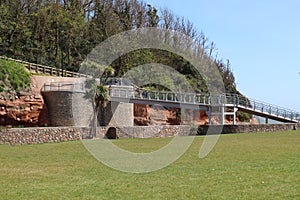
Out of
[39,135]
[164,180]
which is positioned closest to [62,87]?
[39,135]

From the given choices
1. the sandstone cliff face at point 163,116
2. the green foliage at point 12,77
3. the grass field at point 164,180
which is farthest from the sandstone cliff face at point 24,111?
the grass field at point 164,180

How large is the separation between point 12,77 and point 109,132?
949 centimetres

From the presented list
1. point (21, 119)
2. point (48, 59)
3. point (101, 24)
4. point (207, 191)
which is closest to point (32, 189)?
point (207, 191)

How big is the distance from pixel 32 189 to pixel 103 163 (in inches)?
270

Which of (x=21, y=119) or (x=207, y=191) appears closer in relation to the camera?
(x=207, y=191)

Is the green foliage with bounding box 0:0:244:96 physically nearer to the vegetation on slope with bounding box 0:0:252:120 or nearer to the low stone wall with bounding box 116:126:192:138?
the vegetation on slope with bounding box 0:0:252:120

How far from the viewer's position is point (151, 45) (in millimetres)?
67812

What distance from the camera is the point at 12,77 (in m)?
41.6

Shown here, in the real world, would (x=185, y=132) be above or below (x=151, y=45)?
below

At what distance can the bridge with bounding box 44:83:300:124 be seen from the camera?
161 ft

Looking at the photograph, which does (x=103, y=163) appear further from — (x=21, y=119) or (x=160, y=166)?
(x=21, y=119)

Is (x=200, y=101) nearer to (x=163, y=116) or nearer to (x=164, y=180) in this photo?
(x=163, y=116)

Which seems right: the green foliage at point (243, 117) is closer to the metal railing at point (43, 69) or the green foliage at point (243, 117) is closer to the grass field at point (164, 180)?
the metal railing at point (43, 69)

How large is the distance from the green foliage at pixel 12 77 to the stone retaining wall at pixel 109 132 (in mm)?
7236
